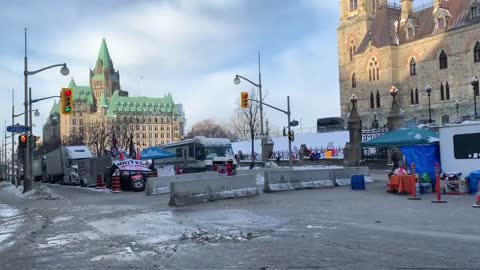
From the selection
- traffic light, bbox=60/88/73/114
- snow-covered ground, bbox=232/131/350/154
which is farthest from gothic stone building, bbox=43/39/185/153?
traffic light, bbox=60/88/73/114

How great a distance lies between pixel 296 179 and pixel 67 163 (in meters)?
28.3

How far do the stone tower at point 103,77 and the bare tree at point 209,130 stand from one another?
67.9 m

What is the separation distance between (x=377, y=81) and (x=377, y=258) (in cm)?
7042

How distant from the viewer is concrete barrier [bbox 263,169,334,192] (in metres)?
23.5

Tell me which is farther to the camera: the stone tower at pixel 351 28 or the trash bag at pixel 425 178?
the stone tower at pixel 351 28

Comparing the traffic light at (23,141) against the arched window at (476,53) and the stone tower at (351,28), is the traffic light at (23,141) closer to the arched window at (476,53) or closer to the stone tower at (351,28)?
the arched window at (476,53)

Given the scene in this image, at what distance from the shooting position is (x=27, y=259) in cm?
942

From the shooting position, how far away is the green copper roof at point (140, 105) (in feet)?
576

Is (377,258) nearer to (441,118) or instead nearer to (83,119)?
(441,118)

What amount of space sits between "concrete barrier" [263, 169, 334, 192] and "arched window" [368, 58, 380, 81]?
53480 mm

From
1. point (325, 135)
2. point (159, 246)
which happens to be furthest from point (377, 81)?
point (159, 246)

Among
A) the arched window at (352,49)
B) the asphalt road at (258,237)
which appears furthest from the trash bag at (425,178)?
the arched window at (352,49)

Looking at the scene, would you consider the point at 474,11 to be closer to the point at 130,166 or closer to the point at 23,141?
the point at 130,166

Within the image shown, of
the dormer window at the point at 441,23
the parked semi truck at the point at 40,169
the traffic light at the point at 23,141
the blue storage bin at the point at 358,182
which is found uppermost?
the dormer window at the point at 441,23
